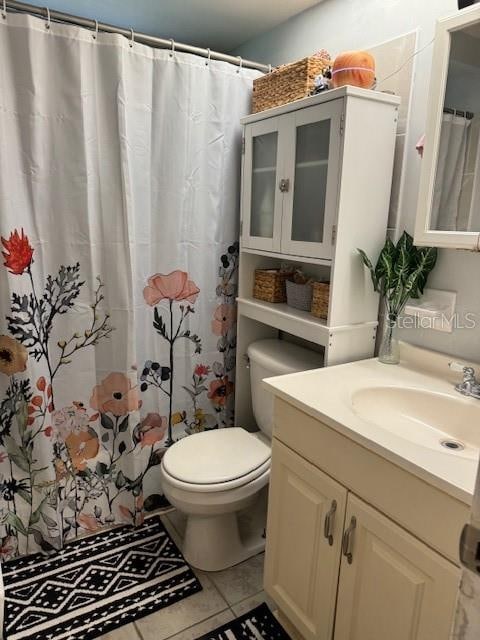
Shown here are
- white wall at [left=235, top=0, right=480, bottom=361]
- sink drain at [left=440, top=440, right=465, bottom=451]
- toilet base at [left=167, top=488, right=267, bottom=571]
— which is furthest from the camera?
toilet base at [left=167, top=488, right=267, bottom=571]

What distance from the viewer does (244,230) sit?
1910 mm

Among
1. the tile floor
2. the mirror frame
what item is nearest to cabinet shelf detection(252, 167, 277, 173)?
the mirror frame

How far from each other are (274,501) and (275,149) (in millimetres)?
1266

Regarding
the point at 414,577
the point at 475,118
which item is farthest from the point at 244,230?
the point at 414,577

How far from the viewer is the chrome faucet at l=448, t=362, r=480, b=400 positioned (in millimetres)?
1272

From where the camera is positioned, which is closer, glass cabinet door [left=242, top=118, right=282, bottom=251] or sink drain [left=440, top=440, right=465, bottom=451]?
Result: sink drain [left=440, top=440, right=465, bottom=451]

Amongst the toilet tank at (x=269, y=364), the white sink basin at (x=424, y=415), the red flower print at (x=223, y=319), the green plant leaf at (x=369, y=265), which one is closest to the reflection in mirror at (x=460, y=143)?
the green plant leaf at (x=369, y=265)

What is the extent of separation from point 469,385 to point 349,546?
570 mm

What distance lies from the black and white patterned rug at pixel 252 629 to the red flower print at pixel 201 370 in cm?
94

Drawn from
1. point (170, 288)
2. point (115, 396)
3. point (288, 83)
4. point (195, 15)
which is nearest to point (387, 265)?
point (288, 83)

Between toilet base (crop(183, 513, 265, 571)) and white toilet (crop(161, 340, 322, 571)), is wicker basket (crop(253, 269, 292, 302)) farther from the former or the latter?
toilet base (crop(183, 513, 265, 571))

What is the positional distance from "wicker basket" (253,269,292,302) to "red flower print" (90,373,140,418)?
2.21ft

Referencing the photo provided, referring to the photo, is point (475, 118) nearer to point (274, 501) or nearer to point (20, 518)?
point (274, 501)

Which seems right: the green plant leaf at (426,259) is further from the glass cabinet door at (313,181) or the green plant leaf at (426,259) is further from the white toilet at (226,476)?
the white toilet at (226,476)
